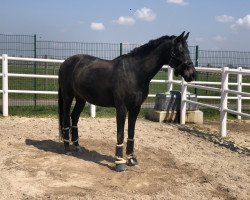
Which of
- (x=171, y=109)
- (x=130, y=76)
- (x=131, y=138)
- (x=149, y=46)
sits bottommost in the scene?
(x=131, y=138)

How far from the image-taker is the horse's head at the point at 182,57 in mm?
5340

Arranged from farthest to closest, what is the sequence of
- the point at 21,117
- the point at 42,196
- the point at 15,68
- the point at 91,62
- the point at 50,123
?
the point at 15,68 → the point at 21,117 → the point at 50,123 → the point at 91,62 → the point at 42,196

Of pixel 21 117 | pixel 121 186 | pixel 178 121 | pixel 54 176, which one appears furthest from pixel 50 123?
pixel 121 186

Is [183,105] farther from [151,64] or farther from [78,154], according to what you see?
[151,64]

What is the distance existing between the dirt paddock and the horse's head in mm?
1446

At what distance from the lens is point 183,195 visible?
4.59 m

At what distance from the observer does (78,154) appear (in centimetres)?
636

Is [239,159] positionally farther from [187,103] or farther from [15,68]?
[15,68]

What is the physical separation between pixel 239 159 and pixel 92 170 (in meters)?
2.62

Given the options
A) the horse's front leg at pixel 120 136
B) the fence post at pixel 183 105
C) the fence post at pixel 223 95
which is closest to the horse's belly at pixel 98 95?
the horse's front leg at pixel 120 136

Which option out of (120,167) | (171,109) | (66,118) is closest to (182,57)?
(120,167)

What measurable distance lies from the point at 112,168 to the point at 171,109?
Answer: 15.4 ft

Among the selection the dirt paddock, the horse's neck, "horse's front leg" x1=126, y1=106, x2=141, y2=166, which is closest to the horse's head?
the horse's neck

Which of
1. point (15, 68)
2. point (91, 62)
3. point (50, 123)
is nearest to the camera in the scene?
point (91, 62)
